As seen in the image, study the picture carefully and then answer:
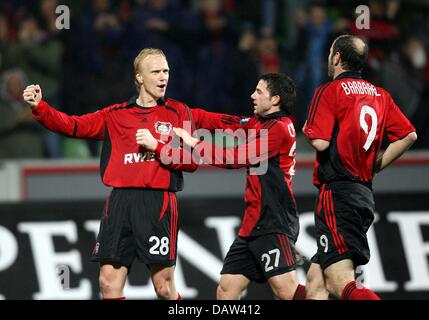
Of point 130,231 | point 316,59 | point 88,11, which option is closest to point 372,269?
point 316,59

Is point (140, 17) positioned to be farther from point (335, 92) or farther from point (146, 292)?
point (335, 92)

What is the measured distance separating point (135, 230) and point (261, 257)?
0.91 meters

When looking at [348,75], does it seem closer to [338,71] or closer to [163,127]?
[338,71]

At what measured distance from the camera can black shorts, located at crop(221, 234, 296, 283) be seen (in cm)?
796

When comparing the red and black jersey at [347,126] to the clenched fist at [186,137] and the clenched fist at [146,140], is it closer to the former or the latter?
the clenched fist at [186,137]

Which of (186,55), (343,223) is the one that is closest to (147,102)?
→ (343,223)

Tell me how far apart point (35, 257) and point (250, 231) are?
10.9ft

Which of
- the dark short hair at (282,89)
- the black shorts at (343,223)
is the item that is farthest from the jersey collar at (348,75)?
the black shorts at (343,223)

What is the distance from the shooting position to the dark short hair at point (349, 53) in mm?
7625

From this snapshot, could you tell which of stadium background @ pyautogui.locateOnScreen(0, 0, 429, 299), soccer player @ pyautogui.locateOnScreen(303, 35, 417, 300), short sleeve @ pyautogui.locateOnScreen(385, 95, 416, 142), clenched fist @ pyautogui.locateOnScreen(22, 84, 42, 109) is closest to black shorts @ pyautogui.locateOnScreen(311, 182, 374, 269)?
soccer player @ pyautogui.locateOnScreen(303, 35, 417, 300)

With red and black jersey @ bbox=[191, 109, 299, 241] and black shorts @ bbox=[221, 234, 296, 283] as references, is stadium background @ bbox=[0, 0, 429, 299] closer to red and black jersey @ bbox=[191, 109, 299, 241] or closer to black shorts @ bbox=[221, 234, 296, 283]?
black shorts @ bbox=[221, 234, 296, 283]

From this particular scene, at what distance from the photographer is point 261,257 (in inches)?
314

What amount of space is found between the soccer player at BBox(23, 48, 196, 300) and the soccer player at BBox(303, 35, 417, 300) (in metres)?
0.98
